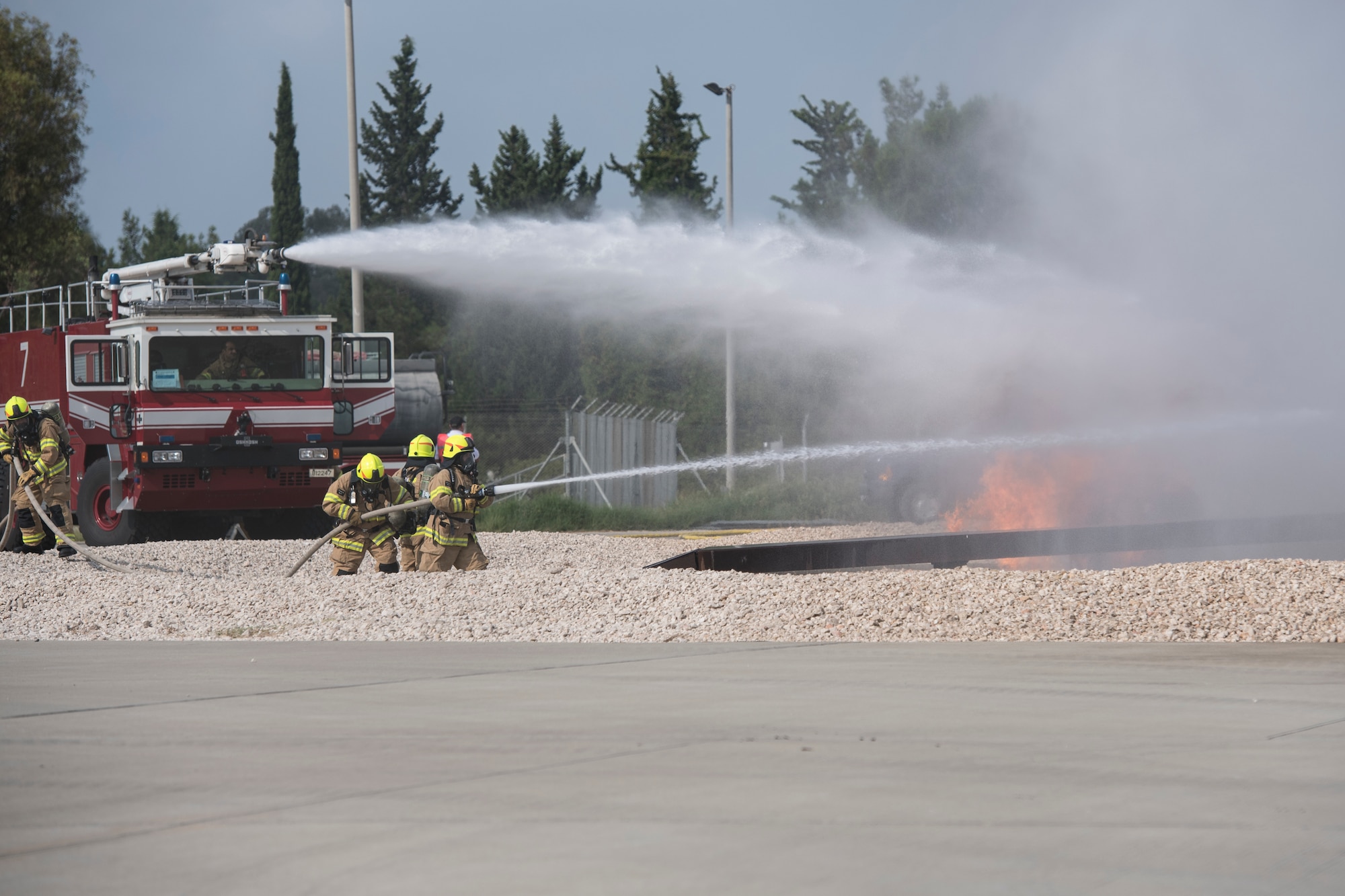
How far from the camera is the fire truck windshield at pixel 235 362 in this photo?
52.1ft

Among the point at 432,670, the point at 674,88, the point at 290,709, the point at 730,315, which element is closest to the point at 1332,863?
the point at 290,709

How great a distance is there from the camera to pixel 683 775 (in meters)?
5.07

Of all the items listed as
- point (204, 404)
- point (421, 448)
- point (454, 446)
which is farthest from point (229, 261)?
point (454, 446)

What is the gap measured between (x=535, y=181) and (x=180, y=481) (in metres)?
31.9

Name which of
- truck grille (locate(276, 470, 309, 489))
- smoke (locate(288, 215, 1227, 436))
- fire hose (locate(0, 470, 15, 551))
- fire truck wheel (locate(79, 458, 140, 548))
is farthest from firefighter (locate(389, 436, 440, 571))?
fire hose (locate(0, 470, 15, 551))

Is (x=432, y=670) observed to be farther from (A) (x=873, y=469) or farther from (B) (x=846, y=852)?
(A) (x=873, y=469)

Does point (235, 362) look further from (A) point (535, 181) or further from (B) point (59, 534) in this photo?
(A) point (535, 181)

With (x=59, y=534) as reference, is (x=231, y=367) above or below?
above

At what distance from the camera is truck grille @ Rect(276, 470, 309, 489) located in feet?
53.4

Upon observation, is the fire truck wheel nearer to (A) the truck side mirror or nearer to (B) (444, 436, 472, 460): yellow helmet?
(A) the truck side mirror

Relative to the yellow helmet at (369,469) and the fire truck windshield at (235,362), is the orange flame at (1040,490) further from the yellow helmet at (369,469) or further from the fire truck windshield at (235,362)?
the fire truck windshield at (235,362)

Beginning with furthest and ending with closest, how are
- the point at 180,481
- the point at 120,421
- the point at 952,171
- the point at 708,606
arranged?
the point at 952,171, the point at 120,421, the point at 180,481, the point at 708,606

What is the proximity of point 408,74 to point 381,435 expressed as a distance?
1566 inches

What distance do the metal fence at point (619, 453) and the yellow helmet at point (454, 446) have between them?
41.3 feet
